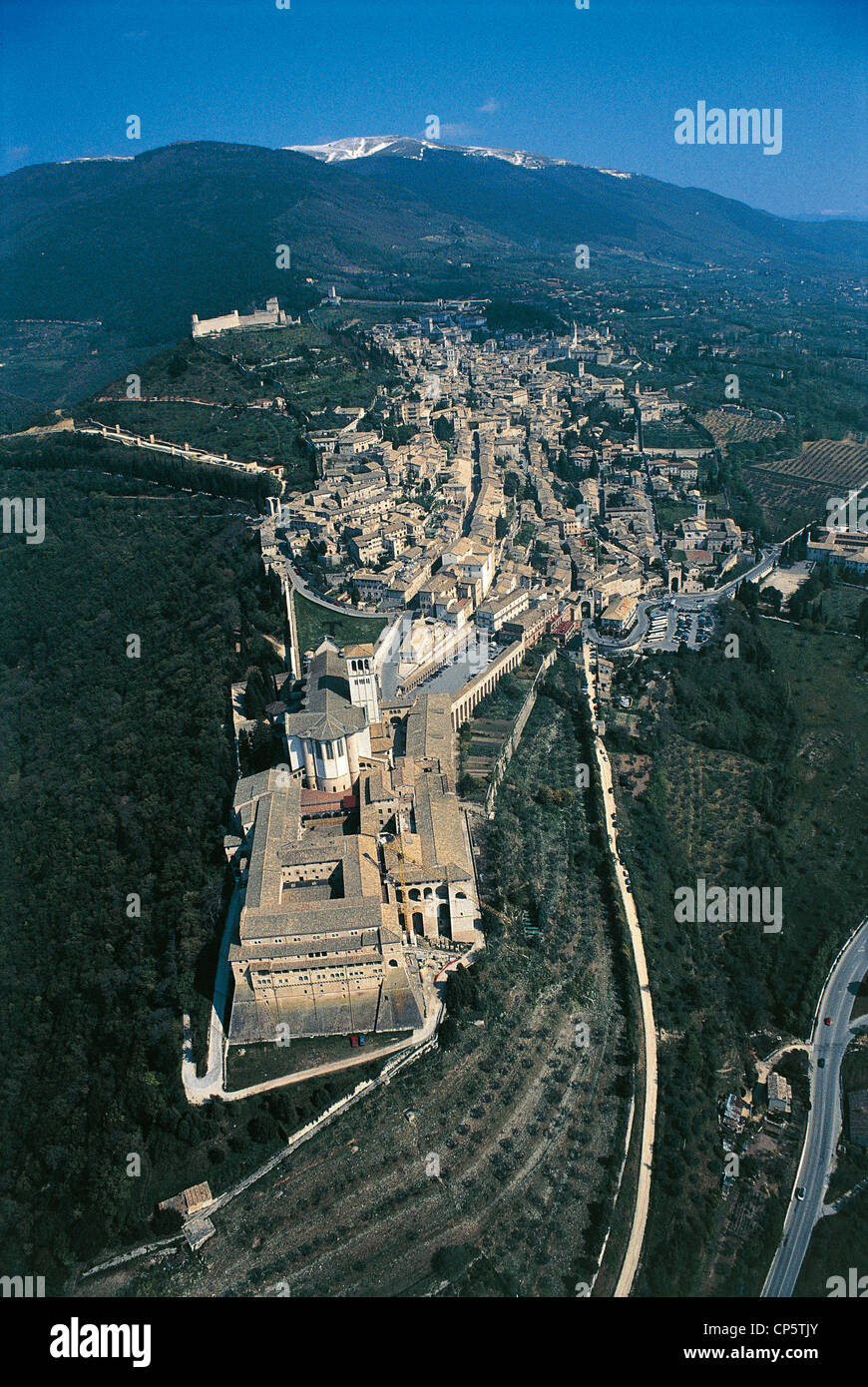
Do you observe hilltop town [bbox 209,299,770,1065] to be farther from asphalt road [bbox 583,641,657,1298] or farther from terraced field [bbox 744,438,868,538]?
terraced field [bbox 744,438,868,538]

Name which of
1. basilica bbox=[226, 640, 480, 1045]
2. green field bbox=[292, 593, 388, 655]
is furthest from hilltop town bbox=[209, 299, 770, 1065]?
green field bbox=[292, 593, 388, 655]

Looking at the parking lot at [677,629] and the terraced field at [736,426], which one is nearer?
the parking lot at [677,629]

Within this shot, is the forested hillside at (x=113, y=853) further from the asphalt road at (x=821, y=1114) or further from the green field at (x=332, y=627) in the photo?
the asphalt road at (x=821, y=1114)

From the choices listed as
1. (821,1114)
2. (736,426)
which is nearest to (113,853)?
(821,1114)

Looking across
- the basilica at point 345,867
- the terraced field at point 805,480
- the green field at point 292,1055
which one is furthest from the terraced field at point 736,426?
the green field at point 292,1055

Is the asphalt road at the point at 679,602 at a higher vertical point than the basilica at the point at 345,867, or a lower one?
higher

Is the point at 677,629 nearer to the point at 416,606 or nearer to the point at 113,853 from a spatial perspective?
the point at 416,606

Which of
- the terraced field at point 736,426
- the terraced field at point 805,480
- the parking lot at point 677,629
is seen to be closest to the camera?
the parking lot at point 677,629
